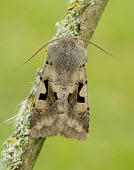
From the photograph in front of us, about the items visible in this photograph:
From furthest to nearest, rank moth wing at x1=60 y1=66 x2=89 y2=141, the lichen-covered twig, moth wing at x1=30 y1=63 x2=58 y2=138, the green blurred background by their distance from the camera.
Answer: the green blurred background → moth wing at x1=60 y1=66 x2=89 y2=141 → moth wing at x1=30 y1=63 x2=58 y2=138 → the lichen-covered twig

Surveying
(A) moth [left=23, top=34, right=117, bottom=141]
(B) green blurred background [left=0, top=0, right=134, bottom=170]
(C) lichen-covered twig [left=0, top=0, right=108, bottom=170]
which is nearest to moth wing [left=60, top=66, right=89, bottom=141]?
(A) moth [left=23, top=34, right=117, bottom=141]

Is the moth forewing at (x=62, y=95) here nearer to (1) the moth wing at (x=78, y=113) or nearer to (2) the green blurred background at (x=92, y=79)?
(1) the moth wing at (x=78, y=113)

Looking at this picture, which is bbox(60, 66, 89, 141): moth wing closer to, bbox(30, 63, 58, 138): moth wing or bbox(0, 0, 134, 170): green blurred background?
bbox(30, 63, 58, 138): moth wing

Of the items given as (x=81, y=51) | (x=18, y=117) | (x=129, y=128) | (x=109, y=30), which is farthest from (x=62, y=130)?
(x=109, y=30)

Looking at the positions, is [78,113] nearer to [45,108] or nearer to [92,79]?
[45,108]

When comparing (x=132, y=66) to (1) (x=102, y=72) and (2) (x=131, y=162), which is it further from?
(2) (x=131, y=162)

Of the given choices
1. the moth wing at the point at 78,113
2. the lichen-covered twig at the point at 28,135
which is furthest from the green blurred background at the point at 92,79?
the lichen-covered twig at the point at 28,135
